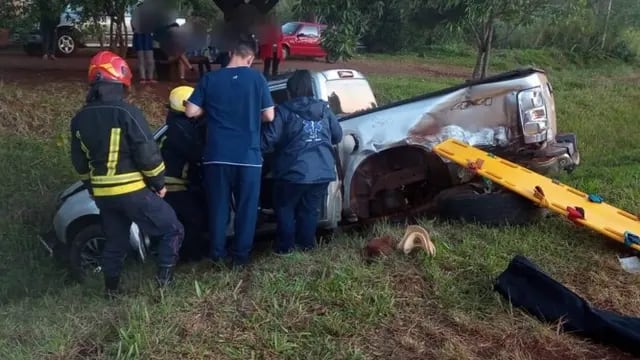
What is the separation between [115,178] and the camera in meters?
4.68

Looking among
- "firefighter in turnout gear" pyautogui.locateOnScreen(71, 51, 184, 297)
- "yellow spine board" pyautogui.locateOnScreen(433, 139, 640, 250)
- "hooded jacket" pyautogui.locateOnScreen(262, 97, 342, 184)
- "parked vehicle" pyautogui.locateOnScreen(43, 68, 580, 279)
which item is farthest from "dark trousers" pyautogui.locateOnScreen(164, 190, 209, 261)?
"yellow spine board" pyautogui.locateOnScreen(433, 139, 640, 250)

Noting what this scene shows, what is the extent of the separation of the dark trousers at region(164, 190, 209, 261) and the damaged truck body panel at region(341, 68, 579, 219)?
120 cm

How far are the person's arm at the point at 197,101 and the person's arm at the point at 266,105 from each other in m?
0.42

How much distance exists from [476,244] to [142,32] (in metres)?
8.47

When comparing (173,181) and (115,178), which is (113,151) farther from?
(173,181)

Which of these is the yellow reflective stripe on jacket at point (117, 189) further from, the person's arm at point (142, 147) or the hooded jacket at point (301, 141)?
the hooded jacket at point (301, 141)

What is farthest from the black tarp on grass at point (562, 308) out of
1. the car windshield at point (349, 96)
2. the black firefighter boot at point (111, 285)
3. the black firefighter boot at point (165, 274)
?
the car windshield at point (349, 96)

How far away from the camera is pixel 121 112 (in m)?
4.61

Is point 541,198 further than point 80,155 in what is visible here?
Yes

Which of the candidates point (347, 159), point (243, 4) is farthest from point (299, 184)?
point (243, 4)

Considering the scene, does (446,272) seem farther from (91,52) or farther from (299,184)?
(91,52)

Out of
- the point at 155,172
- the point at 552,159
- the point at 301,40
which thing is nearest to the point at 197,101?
the point at 155,172

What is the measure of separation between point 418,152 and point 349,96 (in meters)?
0.96

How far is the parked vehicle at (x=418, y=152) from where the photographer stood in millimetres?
5898
